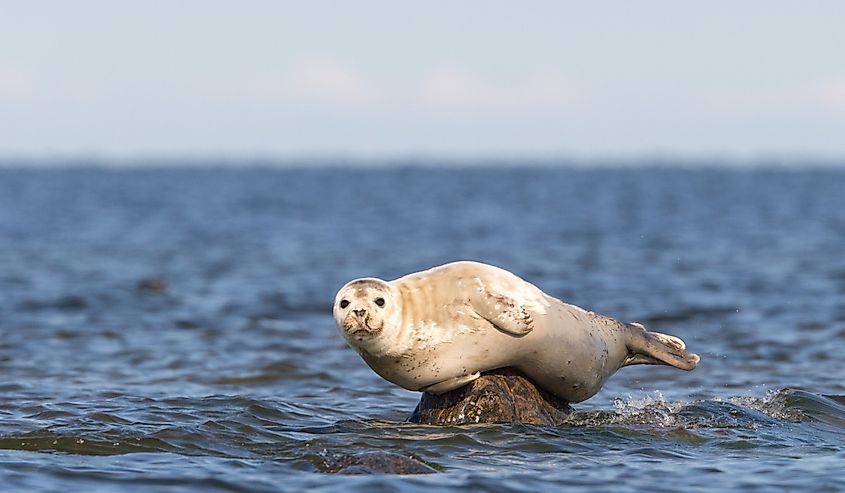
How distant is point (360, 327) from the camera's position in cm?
869

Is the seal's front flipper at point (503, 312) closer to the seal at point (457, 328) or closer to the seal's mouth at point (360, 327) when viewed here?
the seal at point (457, 328)

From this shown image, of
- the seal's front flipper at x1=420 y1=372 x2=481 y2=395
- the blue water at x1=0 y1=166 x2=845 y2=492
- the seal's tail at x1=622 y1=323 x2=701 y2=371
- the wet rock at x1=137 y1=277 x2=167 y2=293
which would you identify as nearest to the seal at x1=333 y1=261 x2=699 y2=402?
the seal's front flipper at x1=420 y1=372 x2=481 y2=395

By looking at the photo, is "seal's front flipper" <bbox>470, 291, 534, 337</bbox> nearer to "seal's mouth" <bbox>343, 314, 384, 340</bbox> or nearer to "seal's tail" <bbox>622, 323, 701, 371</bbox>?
"seal's mouth" <bbox>343, 314, 384, 340</bbox>

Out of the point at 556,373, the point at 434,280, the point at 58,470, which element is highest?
the point at 434,280

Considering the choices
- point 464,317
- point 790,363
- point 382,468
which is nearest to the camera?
point 382,468

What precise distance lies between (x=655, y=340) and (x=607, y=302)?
9221mm

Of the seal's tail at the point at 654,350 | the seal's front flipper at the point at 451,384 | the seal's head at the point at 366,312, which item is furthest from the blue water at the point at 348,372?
the seal's head at the point at 366,312

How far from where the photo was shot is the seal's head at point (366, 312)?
867 cm

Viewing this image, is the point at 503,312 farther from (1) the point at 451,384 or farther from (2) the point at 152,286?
(2) the point at 152,286

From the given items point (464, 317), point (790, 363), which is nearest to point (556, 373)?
point (464, 317)

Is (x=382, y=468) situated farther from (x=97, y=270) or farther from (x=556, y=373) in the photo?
(x=97, y=270)

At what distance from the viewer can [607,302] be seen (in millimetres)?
19422

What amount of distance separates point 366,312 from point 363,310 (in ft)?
0.07

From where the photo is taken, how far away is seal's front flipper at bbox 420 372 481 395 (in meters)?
9.28
